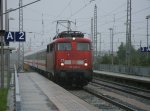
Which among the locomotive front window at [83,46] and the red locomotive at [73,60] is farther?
the locomotive front window at [83,46]

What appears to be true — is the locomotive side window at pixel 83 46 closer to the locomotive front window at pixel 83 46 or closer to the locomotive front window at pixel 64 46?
the locomotive front window at pixel 83 46

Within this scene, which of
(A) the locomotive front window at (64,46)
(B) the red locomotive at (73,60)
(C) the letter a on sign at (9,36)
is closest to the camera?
(C) the letter a on sign at (9,36)

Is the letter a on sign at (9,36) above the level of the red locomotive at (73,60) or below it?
above

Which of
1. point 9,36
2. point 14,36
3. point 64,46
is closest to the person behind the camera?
point 9,36

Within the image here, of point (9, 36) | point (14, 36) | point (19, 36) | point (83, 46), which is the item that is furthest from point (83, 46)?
point (9, 36)

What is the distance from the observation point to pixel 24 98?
64.8 ft

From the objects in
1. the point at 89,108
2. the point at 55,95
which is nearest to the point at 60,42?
the point at 55,95

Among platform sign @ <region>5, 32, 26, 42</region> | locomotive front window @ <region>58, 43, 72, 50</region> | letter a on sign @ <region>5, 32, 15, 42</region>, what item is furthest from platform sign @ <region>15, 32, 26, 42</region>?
locomotive front window @ <region>58, 43, 72, 50</region>

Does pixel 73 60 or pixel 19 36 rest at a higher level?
pixel 19 36

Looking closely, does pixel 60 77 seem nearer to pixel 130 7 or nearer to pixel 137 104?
pixel 137 104

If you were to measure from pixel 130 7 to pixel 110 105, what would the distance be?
97.2 feet

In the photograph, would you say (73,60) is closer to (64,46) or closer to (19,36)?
(64,46)

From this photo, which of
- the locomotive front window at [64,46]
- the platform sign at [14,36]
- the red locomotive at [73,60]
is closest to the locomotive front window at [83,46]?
the red locomotive at [73,60]

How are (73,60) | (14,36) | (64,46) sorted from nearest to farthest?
(14,36) < (73,60) < (64,46)
